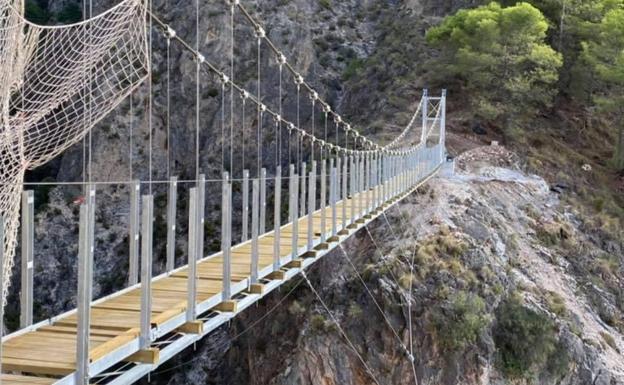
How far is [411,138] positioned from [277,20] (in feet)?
28.9

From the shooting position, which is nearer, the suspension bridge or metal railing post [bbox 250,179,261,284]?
the suspension bridge

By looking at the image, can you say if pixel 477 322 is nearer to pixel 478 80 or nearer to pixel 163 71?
pixel 478 80

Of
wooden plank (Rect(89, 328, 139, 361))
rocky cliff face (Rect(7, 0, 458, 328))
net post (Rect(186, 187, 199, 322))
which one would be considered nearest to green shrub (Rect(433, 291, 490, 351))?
rocky cliff face (Rect(7, 0, 458, 328))

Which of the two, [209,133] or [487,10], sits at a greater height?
[487,10]

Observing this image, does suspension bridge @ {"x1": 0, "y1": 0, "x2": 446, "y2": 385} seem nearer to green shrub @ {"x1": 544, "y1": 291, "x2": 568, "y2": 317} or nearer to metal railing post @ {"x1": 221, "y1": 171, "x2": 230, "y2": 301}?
metal railing post @ {"x1": 221, "y1": 171, "x2": 230, "y2": 301}

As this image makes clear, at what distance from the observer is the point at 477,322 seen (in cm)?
1256

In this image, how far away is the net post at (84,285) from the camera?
307 cm

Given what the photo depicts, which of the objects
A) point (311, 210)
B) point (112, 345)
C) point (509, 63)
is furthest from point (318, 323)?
point (509, 63)

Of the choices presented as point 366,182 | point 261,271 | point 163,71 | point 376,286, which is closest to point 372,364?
point 376,286

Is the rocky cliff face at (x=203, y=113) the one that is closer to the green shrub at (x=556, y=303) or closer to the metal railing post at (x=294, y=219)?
the green shrub at (x=556, y=303)

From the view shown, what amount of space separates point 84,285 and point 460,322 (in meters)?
10.00

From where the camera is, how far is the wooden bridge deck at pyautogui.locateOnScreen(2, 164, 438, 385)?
321cm

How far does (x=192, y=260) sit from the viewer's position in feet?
14.4

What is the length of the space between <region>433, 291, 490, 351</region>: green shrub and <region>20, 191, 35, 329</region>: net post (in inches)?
360
